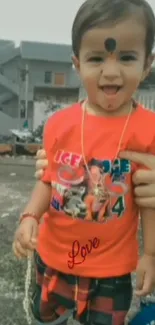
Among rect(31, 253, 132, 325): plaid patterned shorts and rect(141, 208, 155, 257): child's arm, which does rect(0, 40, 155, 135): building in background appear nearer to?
rect(31, 253, 132, 325): plaid patterned shorts

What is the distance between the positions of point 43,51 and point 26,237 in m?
22.1

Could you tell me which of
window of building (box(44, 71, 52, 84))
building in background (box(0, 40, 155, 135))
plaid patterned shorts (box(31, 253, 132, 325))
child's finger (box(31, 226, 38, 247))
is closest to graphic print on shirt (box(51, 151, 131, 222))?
child's finger (box(31, 226, 38, 247))

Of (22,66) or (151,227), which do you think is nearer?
(151,227)

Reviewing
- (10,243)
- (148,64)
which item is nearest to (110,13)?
(148,64)

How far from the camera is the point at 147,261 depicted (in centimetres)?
157

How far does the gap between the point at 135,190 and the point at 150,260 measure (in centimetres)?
20

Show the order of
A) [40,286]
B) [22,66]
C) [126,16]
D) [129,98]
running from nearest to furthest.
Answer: [126,16] < [129,98] < [40,286] < [22,66]

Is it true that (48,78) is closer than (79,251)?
No

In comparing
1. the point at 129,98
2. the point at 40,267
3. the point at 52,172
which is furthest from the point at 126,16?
the point at 40,267

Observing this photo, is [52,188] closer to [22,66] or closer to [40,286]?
[40,286]

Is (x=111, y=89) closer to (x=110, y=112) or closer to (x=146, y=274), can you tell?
(x=110, y=112)

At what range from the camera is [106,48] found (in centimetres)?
154

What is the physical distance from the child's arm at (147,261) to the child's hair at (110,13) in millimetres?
486

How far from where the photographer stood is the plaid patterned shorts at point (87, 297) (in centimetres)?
166
